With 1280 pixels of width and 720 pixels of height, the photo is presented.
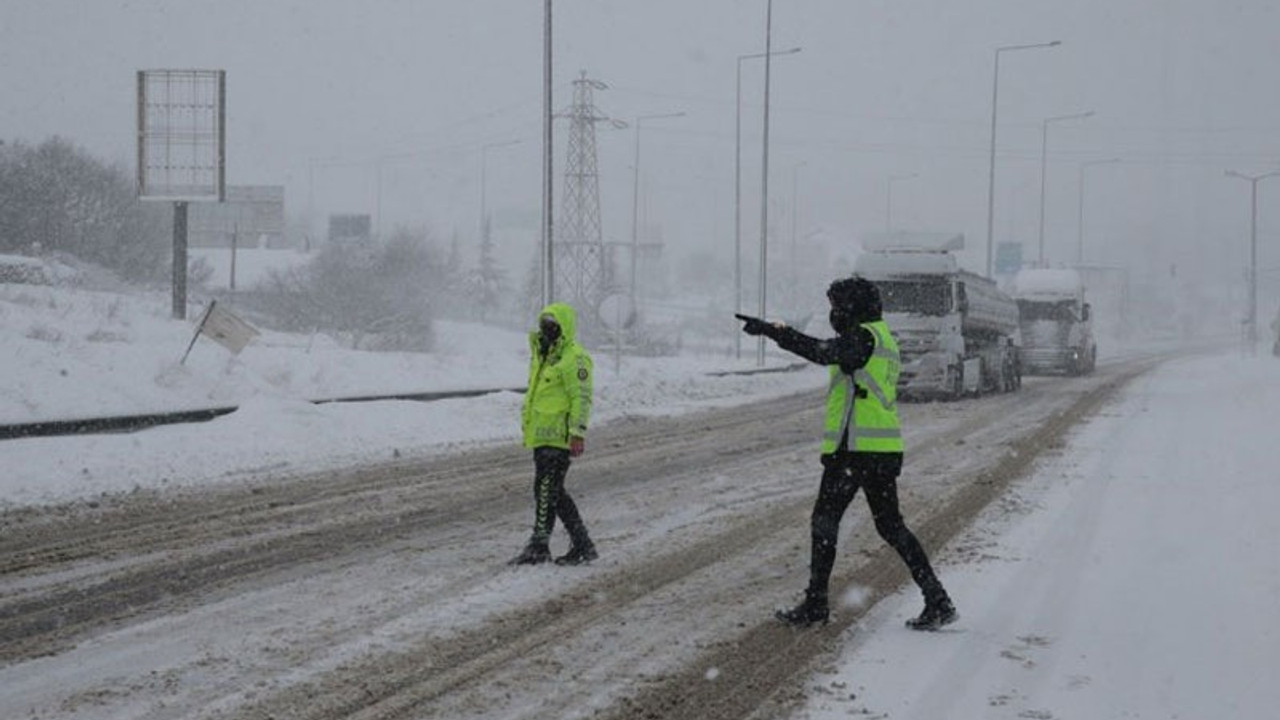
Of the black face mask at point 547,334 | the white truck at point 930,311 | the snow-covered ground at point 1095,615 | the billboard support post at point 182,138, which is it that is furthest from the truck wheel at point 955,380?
the black face mask at point 547,334

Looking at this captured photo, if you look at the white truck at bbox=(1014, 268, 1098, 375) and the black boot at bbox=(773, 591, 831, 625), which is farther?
the white truck at bbox=(1014, 268, 1098, 375)

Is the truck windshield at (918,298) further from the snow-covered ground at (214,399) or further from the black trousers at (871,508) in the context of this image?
the black trousers at (871,508)

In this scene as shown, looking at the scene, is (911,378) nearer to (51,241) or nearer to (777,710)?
(777,710)

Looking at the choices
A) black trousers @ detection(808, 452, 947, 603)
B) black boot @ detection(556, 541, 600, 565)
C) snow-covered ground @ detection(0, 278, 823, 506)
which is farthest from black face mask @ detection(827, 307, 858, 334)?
snow-covered ground @ detection(0, 278, 823, 506)

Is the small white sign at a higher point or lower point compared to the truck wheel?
higher

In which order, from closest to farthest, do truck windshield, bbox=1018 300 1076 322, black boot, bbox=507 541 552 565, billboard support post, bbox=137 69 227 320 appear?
1. black boot, bbox=507 541 552 565
2. billboard support post, bbox=137 69 227 320
3. truck windshield, bbox=1018 300 1076 322

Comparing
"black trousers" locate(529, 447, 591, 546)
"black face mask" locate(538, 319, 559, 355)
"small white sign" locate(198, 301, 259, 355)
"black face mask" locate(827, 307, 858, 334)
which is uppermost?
"black face mask" locate(827, 307, 858, 334)

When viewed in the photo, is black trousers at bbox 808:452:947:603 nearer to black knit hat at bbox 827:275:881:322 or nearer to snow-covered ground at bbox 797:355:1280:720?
snow-covered ground at bbox 797:355:1280:720

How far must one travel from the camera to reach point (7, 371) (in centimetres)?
1803

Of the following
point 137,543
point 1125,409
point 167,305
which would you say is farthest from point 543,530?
point 167,305

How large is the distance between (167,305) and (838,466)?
34782mm

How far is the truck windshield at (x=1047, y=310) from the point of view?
4347cm

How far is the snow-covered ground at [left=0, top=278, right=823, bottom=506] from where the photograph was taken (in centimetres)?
1429

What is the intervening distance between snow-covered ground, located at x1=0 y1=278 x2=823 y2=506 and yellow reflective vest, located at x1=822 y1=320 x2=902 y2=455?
7950 mm
